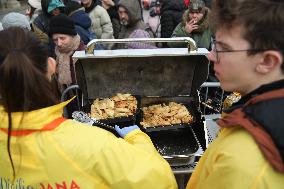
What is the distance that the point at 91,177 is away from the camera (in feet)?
4.77

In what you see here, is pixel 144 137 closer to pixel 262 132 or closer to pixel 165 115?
pixel 262 132

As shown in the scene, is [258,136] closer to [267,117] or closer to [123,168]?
[267,117]

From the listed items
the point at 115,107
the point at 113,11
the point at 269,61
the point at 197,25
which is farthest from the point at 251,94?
the point at 113,11

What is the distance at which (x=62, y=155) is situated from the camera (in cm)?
142

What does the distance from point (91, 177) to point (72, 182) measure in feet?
0.28

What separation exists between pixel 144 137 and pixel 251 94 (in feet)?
2.61

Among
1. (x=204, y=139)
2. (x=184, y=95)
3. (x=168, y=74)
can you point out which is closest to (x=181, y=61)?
(x=168, y=74)

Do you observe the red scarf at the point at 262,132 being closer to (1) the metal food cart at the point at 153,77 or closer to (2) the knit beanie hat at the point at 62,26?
(1) the metal food cart at the point at 153,77

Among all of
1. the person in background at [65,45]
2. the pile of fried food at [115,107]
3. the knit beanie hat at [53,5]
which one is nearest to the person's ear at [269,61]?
the pile of fried food at [115,107]

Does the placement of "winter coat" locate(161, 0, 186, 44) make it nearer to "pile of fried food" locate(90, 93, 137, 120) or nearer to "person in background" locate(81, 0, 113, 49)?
"person in background" locate(81, 0, 113, 49)

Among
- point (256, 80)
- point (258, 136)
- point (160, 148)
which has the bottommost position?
point (160, 148)

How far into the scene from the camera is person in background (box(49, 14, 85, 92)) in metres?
3.77

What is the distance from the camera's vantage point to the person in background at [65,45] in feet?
12.4

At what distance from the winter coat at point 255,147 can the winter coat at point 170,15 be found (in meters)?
4.11
